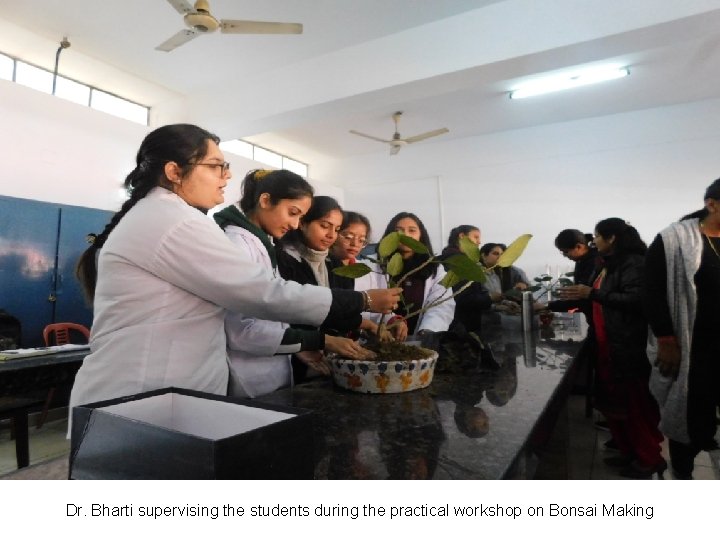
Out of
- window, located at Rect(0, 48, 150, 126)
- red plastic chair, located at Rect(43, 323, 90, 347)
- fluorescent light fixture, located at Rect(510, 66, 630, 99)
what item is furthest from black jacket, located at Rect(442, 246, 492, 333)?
window, located at Rect(0, 48, 150, 126)

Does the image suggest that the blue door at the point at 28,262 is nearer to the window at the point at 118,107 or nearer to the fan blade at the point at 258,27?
the window at the point at 118,107

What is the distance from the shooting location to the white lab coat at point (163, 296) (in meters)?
0.78

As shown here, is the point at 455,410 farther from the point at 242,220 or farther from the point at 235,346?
the point at 242,220

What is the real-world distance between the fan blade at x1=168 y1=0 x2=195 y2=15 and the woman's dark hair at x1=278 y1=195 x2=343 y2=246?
1889mm

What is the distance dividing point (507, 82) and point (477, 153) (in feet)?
5.64

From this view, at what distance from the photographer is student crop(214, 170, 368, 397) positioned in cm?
99

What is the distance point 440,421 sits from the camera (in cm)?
75

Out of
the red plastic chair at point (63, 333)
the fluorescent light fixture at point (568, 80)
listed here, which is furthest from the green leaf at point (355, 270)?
the fluorescent light fixture at point (568, 80)

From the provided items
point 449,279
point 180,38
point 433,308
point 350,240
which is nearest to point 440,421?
point 449,279

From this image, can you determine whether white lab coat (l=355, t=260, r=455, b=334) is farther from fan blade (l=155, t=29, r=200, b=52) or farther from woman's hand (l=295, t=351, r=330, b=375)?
fan blade (l=155, t=29, r=200, b=52)

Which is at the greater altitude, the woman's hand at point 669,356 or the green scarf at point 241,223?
the green scarf at point 241,223

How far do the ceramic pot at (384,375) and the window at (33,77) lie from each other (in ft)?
14.4

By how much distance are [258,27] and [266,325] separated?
7.95 feet

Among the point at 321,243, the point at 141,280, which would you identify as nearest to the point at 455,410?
the point at 141,280
